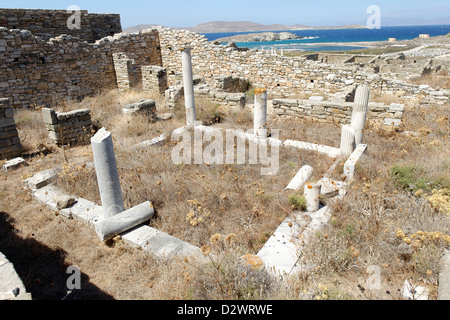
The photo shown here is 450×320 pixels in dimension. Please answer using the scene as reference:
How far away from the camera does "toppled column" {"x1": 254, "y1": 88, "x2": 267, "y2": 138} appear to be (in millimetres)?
7996

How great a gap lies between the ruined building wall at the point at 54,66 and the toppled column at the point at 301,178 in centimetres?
1117

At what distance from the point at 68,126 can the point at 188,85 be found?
3614mm

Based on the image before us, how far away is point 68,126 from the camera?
832cm

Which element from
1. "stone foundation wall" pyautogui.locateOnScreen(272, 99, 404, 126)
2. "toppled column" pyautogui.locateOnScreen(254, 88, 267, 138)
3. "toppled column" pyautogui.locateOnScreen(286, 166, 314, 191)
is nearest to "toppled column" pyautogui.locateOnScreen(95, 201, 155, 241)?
"toppled column" pyautogui.locateOnScreen(286, 166, 314, 191)

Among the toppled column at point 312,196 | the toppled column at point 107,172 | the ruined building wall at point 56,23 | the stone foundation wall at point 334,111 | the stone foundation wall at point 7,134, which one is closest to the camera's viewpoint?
the toppled column at point 107,172

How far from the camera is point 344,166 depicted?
5539mm

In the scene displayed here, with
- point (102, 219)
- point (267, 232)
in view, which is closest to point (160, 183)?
point (102, 219)

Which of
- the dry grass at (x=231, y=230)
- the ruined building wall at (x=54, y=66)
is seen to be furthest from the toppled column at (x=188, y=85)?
the ruined building wall at (x=54, y=66)

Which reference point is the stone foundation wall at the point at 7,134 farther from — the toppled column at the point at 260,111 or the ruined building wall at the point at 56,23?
the ruined building wall at the point at 56,23

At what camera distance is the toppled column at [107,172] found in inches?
170

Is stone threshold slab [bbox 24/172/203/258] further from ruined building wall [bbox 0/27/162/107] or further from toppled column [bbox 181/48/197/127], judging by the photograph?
ruined building wall [bbox 0/27/162/107]

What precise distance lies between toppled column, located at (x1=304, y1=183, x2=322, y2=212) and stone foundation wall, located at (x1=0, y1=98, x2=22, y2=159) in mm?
7425

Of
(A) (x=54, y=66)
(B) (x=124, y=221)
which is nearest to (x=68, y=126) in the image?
(B) (x=124, y=221)
